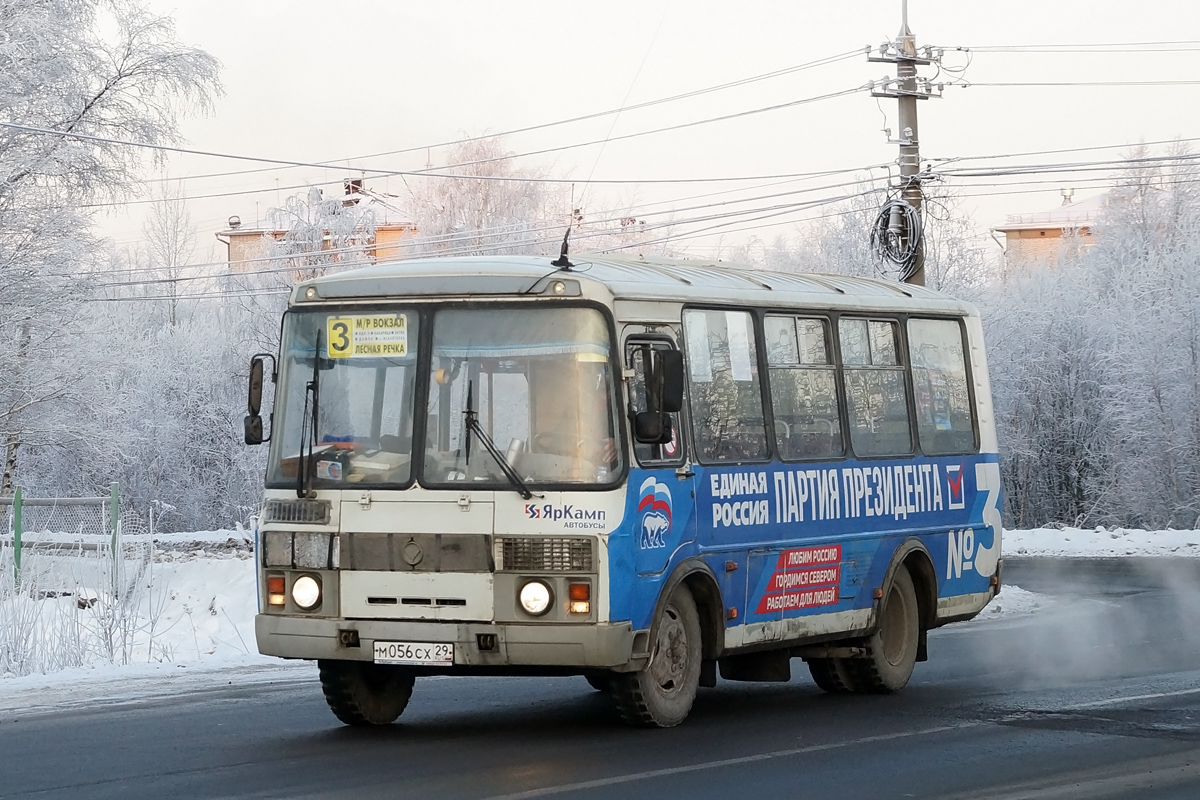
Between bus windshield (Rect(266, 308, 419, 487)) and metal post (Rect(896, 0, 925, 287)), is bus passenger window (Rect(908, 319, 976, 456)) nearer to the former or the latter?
bus windshield (Rect(266, 308, 419, 487))

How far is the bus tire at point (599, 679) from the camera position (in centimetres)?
1026

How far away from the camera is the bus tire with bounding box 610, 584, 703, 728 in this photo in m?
10.4

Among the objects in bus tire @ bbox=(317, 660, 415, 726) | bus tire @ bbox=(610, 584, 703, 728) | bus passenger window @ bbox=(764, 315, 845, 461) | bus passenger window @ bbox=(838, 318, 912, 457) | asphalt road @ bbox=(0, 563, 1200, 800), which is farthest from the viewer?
bus passenger window @ bbox=(838, 318, 912, 457)

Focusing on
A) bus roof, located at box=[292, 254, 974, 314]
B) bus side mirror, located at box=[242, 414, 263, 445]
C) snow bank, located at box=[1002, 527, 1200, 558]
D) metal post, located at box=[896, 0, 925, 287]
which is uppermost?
metal post, located at box=[896, 0, 925, 287]

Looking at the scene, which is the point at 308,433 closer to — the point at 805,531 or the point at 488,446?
the point at 488,446

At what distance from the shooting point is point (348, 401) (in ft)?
34.1

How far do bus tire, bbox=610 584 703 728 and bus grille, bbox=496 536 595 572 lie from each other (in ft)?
2.51

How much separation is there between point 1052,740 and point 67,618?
8.35m

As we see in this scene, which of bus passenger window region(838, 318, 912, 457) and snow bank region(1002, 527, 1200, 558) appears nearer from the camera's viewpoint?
bus passenger window region(838, 318, 912, 457)

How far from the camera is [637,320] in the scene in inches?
413

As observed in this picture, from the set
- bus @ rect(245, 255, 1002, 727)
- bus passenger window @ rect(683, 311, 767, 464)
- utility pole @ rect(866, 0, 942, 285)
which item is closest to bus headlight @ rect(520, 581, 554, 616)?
bus @ rect(245, 255, 1002, 727)

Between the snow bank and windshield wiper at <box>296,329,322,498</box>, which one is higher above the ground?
windshield wiper at <box>296,329,322,498</box>

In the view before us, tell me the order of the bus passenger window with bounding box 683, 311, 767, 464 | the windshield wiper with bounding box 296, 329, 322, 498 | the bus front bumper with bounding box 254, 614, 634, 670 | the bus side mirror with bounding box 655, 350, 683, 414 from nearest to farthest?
the bus front bumper with bounding box 254, 614, 634, 670 < the bus side mirror with bounding box 655, 350, 683, 414 < the windshield wiper with bounding box 296, 329, 322, 498 < the bus passenger window with bounding box 683, 311, 767, 464

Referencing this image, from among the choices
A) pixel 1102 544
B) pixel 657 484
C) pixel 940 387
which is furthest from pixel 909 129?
pixel 657 484
